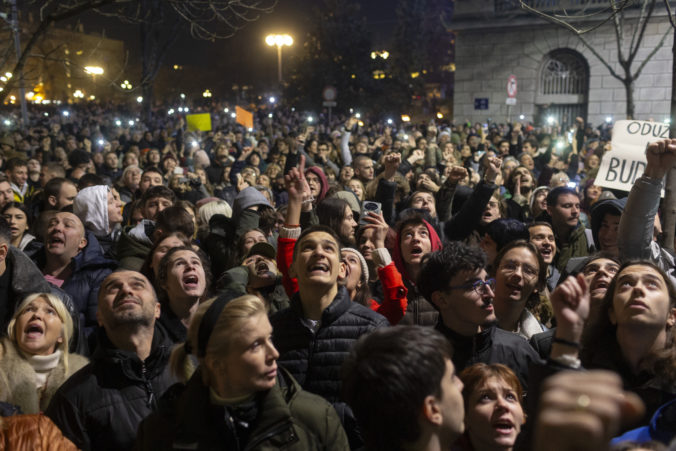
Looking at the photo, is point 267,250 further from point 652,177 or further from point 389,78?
point 389,78

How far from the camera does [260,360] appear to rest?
281 cm

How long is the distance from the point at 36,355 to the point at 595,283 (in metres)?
3.14

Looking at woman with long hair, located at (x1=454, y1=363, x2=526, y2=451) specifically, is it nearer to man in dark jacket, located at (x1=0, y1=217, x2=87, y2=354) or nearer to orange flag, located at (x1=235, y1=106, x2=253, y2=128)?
man in dark jacket, located at (x1=0, y1=217, x2=87, y2=354)

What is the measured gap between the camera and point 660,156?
420 cm

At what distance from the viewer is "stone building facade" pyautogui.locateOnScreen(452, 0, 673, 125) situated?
29.8m

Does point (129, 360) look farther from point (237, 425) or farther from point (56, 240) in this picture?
point (56, 240)

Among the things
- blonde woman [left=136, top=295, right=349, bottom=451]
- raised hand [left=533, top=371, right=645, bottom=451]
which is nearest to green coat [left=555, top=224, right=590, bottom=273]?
blonde woman [left=136, top=295, right=349, bottom=451]

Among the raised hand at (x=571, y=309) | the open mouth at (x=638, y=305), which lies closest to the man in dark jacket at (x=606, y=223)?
the open mouth at (x=638, y=305)

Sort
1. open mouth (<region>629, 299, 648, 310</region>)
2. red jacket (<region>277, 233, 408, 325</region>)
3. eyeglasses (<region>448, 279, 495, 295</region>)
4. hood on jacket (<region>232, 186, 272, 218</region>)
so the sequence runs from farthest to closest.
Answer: hood on jacket (<region>232, 186, 272, 218</region>) < red jacket (<region>277, 233, 408, 325</region>) < eyeglasses (<region>448, 279, 495, 295</region>) < open mouth (<region>629, 299, 648, 310</region>)

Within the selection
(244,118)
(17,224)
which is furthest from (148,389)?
(244,118)

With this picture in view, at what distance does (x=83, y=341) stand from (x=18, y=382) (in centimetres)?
81

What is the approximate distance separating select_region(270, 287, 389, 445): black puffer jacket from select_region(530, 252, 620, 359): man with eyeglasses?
886 mm

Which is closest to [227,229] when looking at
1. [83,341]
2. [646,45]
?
[83,341]

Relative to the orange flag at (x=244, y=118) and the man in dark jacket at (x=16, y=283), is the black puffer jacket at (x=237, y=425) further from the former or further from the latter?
the orange flag at (x=244, y=118)
